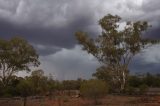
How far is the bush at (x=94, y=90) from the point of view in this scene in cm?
4819

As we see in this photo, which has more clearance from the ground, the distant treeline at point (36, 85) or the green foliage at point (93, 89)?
the distant treeline at point (36, 85)

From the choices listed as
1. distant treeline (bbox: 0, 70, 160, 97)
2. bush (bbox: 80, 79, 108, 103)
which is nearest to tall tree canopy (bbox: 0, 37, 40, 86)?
distant treeline (bbox: 0, 70, 160, 97)

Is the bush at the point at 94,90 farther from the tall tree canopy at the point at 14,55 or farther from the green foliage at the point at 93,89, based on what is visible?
the tall tree canopy at the point at 14,55

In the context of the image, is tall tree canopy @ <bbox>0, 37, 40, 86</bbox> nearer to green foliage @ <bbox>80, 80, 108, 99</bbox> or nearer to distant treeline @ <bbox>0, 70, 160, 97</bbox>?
distant treeline @ <bbox>0, 70, 160, 97</bbox>

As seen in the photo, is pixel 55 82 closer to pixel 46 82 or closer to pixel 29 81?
pixel 46 82

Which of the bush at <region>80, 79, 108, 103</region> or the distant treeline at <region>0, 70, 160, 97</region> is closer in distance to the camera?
the bush at <region>80, 79, 108, 103</region>

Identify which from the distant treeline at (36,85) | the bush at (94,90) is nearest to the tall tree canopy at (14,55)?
the distant treeline at (36,85)

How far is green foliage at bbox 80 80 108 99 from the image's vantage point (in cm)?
4819

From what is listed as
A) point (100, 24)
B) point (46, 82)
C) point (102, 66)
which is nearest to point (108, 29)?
point (100, 24)

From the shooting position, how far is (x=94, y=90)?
48094mm

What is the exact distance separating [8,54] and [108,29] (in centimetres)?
2251

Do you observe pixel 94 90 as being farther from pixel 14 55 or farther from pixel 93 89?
pixel 14 55

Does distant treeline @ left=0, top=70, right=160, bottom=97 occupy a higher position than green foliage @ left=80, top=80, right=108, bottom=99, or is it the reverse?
distant treeline @ left=0, top=70, right=160, bottom=97

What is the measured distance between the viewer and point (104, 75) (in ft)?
246
